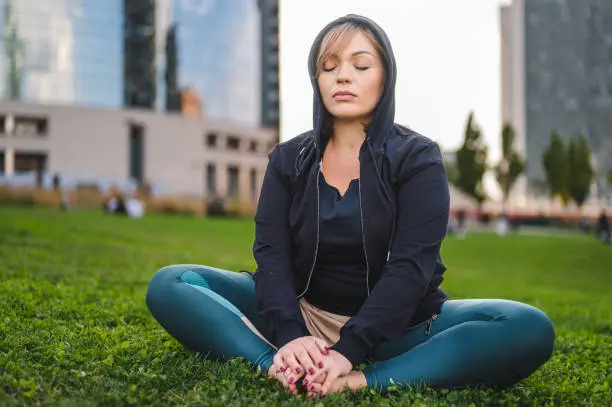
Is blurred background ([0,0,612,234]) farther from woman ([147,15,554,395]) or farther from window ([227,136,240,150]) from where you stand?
woman ([147,15,554,395])

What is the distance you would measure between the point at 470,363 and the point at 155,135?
7197 centimetres

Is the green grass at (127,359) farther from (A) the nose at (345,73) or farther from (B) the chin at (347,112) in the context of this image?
(A) the nose at (345,73)

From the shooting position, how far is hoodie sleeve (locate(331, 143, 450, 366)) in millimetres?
2797

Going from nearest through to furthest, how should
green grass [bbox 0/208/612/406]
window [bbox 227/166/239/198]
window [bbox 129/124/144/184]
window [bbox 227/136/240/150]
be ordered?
green grass [bbox 0/208/612/406], window [bbox 129/124/144/184], window [bbox 227/166/239/198], window [bbox 227/136/240/150]

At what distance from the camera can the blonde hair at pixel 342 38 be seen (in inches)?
122

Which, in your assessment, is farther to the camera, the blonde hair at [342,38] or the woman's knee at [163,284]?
the woman's knee at [163,284]

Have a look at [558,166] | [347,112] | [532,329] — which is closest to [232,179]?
[558,166]

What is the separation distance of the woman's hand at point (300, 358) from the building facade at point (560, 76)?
108m

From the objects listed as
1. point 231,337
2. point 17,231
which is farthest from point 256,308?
point 17,231

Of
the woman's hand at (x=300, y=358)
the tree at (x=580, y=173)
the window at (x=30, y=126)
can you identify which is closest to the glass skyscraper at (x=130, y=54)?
the window at (x=30, y=126)

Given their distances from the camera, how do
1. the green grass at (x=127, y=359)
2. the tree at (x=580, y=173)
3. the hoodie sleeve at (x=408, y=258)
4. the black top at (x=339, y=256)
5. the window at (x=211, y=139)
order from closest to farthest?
Answer: the green grass at (x=127, y=359), the hoodie sleeve at (x=408, y=258), the black top at (x=339, y=256), the tree at (x=580, y=173), the window at (x=211, y=139)

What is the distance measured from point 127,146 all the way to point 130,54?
11727mm

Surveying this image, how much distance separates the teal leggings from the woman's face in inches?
39.3

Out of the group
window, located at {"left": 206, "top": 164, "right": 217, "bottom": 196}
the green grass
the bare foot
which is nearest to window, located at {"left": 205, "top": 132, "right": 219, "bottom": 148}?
window, located at {"left": 206, "top": 164, "right": 217, "bottom": 196}
